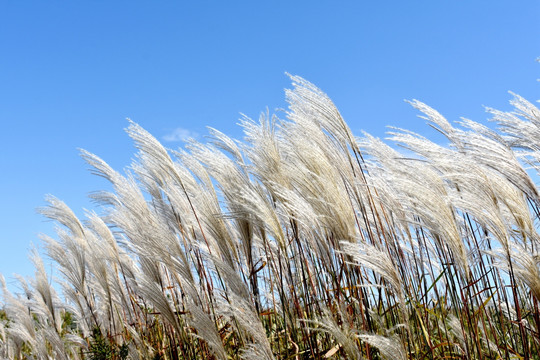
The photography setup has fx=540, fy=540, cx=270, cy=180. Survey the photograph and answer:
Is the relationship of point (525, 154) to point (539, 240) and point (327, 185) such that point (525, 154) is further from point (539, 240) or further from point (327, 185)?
point (327, 185)

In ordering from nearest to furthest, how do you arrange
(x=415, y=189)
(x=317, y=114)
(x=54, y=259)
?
1. (x=415, y=189)
2. (x=317, y=114)
3. (x=54, y=259)

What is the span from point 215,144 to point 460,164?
1553 millimetres

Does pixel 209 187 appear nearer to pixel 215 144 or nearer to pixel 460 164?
pixel 215 144

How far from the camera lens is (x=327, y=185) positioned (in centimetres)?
240

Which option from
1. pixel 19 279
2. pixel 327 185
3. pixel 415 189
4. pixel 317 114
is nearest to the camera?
pixel 415 189

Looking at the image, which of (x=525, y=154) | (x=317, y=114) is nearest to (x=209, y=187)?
(x=317, y=114)

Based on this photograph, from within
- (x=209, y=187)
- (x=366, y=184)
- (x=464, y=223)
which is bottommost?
(x=464, y=223)

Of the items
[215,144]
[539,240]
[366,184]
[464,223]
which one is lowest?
[539,240]

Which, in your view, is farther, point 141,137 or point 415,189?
point 141,137

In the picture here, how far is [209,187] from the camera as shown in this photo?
3318mm

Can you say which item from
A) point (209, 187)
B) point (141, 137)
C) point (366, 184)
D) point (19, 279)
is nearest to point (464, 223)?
point (366, 184)

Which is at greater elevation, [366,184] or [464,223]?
[366,184]

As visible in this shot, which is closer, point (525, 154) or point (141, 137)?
point (525, 154)

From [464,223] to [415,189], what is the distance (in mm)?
1185
